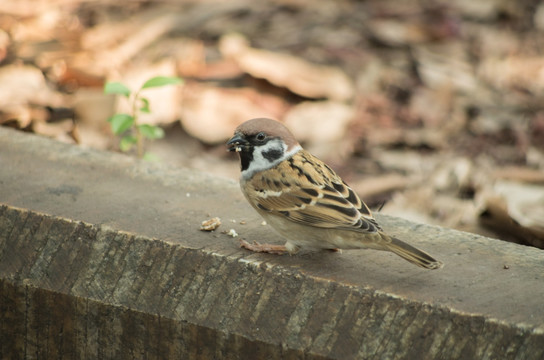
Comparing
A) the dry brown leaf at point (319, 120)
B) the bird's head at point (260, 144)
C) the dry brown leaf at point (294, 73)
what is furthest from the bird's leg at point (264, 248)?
the dry brown leaf at point (294, 73)

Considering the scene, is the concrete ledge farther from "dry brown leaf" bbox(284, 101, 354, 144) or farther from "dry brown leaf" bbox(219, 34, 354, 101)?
"dry brown leaf" bbox(219, 34, 354, 101)

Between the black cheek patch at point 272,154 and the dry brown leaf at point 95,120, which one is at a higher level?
the black cheek patch at point 272,154

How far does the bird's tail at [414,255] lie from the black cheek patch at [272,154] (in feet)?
2.47

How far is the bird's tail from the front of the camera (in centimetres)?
276

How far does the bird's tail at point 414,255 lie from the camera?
2764mm

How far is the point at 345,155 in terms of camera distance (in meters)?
5.60

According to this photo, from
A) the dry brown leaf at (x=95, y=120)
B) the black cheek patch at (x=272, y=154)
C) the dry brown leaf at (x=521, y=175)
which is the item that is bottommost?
the dry brown leaf at (x=95, y=120)

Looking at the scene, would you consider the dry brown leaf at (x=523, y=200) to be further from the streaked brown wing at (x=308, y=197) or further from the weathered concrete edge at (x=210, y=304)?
the weathered concrete edge at (x=210, y=304)

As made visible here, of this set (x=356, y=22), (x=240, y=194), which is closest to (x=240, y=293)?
(x=240, y=194)

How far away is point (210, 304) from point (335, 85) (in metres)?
3.55

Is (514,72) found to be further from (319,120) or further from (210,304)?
(210,304)

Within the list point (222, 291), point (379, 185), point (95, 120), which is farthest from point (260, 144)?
point (95, 120)

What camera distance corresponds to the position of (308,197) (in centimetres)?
319

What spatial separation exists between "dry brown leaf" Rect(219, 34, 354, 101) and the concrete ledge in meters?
2.71
